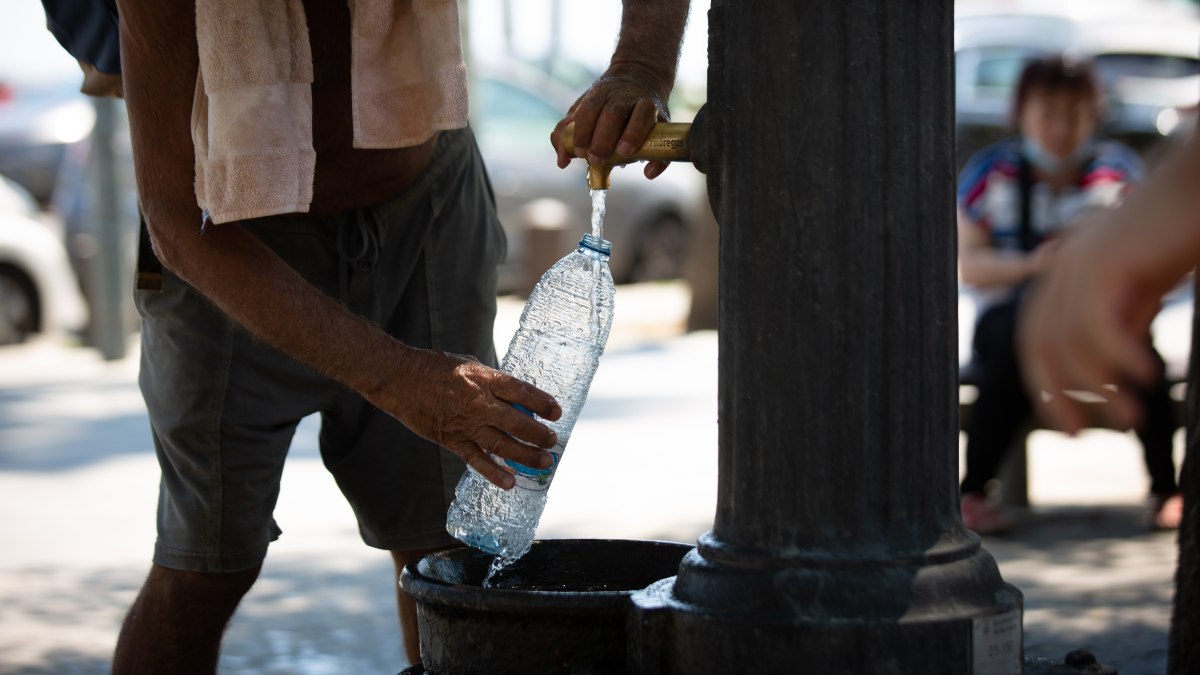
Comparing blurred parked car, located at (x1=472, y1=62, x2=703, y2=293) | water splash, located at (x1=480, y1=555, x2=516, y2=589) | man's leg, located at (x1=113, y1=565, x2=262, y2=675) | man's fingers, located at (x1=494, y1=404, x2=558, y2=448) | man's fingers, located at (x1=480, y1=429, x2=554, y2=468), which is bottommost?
man's leg, located at (x1=113, y1=565, x2=262, y2=675)

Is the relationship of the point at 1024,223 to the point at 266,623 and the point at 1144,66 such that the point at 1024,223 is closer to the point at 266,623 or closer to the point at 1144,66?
the point at 266,623

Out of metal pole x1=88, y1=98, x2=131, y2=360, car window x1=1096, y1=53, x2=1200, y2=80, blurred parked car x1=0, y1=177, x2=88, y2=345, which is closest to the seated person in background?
metal pole x1=88, y1=98, x2=131, y2=360

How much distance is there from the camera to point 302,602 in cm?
479

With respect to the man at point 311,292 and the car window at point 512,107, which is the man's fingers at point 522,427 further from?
the car window at point 512,107

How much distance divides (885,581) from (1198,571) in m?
1.37

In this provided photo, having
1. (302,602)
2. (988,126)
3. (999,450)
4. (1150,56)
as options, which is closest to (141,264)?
(302,602)

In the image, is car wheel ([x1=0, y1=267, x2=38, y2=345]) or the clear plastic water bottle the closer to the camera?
the clear plastic water bottle

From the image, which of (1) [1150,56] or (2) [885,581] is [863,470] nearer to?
(2) [885,581]

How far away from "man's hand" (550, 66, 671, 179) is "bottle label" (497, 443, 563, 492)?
46 centimetres

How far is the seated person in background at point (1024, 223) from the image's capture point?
224 inches

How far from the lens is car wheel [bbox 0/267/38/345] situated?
36.6ft

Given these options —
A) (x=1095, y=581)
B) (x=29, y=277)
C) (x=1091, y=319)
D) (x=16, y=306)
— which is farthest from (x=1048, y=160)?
(x=16, y=306)

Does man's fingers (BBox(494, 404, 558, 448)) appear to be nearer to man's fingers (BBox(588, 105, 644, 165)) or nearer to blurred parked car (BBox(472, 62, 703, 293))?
man's fingers (BBox(588, 105, 644, 165))

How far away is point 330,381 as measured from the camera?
9.93 feet
